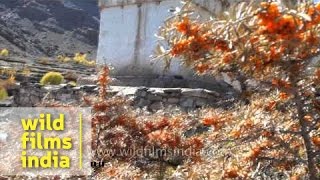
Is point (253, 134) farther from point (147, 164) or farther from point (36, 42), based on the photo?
point (36, 42)

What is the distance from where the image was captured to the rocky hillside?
52.3 m

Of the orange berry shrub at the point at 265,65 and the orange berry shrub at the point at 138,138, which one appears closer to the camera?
the orange berry shrub at the point at 265,65

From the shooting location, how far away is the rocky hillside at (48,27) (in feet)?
172

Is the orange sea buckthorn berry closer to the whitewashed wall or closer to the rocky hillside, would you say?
the whitewashed wall

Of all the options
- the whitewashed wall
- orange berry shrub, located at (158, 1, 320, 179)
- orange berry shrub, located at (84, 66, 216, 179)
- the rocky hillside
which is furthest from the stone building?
the rocky hillside

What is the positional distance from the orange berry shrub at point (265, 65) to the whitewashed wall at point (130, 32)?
32.3 feet

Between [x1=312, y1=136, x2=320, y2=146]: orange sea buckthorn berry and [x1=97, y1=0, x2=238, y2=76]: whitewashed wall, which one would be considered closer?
[x1=312, y1=136, x2=320, y2=146]: orange sea buckthorn berry

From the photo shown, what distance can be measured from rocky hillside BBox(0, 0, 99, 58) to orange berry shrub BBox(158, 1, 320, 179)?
4292 cm

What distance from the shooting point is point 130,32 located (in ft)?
48.4

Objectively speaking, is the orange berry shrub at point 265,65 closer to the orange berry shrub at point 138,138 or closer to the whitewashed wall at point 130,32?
A: the orange berry shrub at point 138,138

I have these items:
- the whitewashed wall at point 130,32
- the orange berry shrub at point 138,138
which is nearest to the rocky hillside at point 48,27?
the whitewashed wall at point 130,32

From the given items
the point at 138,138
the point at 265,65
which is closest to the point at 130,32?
the point at 138,138

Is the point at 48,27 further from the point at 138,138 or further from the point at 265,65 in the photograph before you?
the point at 265,65

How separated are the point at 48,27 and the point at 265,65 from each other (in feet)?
208
